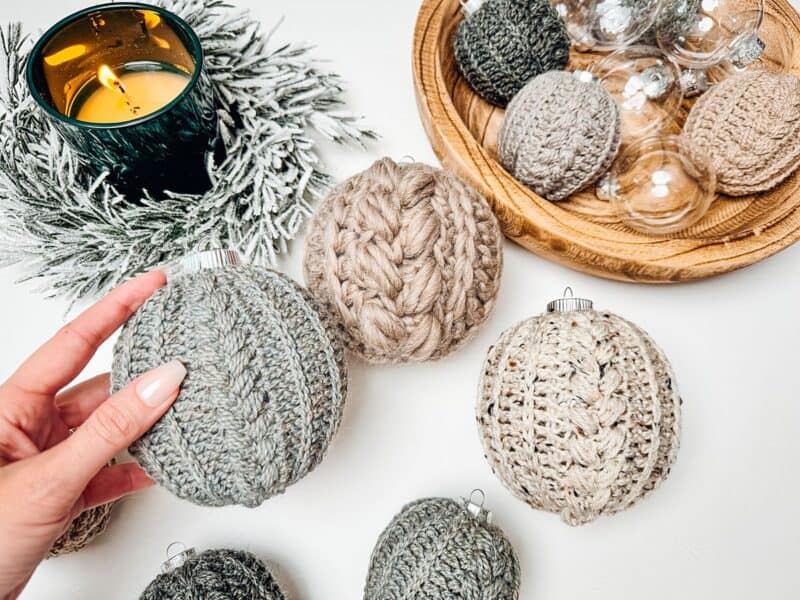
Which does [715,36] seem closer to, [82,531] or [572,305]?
[572,305]

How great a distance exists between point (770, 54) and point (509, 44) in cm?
29

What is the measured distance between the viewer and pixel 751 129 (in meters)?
0.48

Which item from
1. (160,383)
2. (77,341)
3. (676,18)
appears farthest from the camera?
(676,18)

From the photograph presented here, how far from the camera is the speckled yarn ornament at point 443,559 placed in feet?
1.31

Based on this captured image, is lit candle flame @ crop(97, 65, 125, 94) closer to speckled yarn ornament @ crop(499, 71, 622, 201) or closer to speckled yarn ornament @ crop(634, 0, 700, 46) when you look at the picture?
speckled yarn ornament @ crop(499, 71, 622, 201)

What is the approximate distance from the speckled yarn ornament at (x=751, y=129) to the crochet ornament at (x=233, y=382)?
1.22ft

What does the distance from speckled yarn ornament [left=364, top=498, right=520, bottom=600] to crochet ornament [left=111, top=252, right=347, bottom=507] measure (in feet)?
0.32

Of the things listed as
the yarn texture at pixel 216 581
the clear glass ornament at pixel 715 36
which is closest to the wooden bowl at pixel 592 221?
the clear glass ornament at pixel 715 36

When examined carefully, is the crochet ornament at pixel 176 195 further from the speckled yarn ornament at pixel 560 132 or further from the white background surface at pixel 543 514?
the speckled yarn ornament at pixel 560 132

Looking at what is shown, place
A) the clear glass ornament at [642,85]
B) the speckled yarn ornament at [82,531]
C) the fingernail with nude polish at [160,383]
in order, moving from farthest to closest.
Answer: the clear glass ornament at [642,85] → the speckled yarn ornament at [82,531] → the fingernail with nude polish at [160,383]

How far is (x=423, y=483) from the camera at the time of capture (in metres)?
0.51

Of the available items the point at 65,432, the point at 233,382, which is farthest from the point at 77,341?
the point at 233,382

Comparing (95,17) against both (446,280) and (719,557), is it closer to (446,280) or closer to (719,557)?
(446,280)

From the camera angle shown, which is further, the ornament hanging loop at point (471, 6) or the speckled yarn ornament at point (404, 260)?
the ornament hanging loop at point (471, 6)
